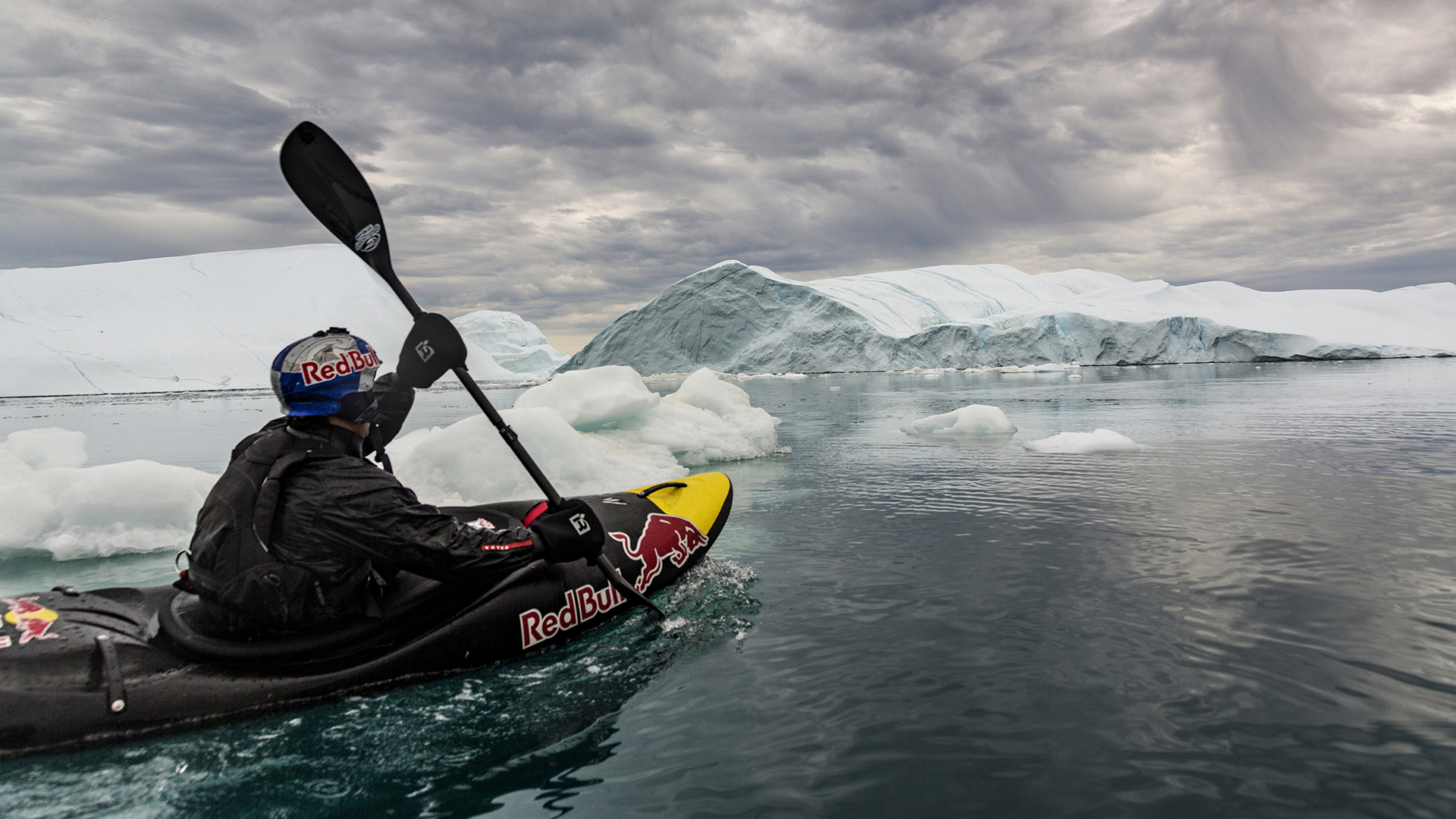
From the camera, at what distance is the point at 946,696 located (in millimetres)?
3340

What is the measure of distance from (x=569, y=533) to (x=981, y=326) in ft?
185

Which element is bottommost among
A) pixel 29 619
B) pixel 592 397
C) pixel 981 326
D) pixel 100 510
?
pixel 29 619

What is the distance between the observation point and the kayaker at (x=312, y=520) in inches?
115

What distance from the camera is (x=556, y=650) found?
4000mm

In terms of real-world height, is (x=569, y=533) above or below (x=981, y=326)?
below

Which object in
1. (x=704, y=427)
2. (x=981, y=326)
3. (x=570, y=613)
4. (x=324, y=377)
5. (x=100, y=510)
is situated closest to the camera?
(x=324, y=377)

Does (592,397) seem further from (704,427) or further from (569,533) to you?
(569,533)

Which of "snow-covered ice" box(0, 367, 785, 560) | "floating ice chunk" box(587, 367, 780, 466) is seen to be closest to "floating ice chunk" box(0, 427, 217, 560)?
"snow-covered ice" box(0, 367, 785, 560)

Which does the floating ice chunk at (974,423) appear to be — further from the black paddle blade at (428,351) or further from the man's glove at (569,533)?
the black paddle blade at (428,351)

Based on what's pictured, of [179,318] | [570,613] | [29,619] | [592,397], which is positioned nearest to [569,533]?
[570,613]

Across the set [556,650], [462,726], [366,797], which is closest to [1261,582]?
[556,650]

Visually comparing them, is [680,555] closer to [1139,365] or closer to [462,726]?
[462,726]

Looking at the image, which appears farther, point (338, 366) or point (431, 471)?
point (431, 471)

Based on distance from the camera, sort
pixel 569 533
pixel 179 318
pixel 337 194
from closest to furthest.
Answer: pixel 569 533, pixel 337 194, pixel 179 318
